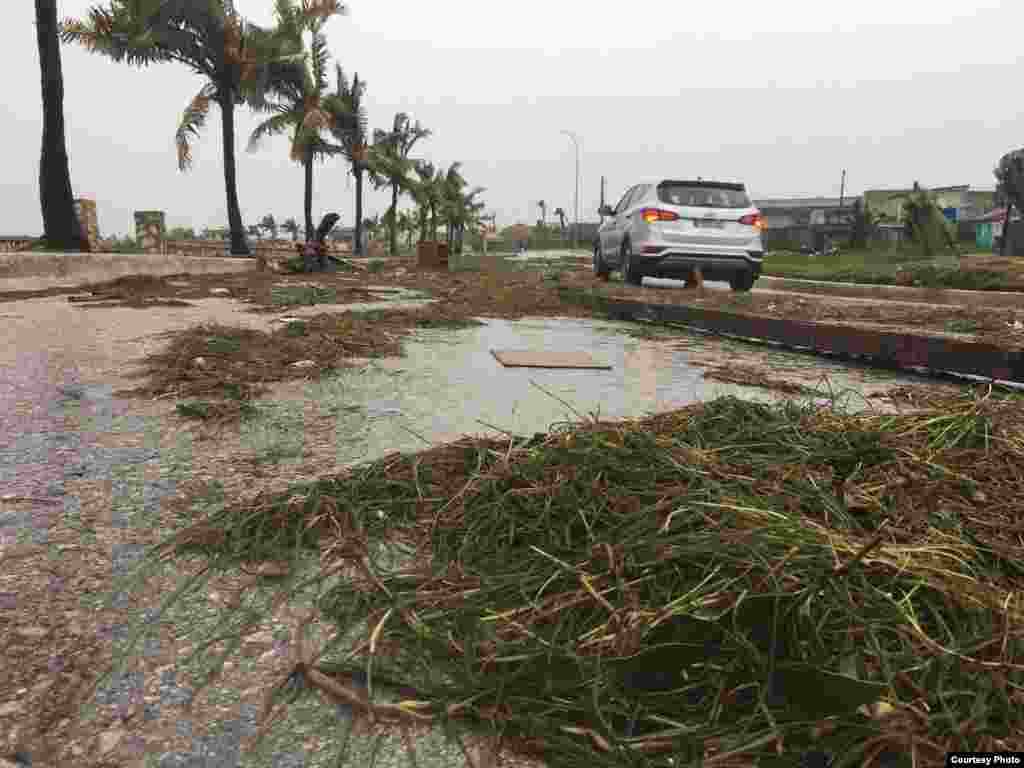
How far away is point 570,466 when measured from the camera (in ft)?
6.21

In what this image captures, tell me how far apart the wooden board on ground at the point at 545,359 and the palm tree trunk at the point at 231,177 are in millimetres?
20198

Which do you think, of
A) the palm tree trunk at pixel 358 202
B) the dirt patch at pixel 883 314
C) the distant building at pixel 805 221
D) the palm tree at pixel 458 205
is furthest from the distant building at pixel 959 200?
the dirt patch at pixel 883 314

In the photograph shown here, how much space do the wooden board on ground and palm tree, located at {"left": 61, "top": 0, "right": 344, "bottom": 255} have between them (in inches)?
746

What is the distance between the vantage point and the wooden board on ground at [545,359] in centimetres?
427

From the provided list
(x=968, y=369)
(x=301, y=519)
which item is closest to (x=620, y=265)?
(x=968, y=369)

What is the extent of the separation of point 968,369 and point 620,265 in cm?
862

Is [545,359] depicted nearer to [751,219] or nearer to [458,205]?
[751,219]

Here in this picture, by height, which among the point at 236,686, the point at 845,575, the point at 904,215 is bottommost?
the point at 236,686

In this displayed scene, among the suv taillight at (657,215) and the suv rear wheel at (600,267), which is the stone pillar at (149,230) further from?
the suv taillight at (657,215)

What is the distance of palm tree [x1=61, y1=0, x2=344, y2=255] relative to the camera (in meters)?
18.0

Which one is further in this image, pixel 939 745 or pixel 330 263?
pixel 330 263

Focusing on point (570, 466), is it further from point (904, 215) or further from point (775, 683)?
point (904, 215)

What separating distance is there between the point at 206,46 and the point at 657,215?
16706 mm

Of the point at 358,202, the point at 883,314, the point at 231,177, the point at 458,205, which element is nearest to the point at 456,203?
the point at 458,205
